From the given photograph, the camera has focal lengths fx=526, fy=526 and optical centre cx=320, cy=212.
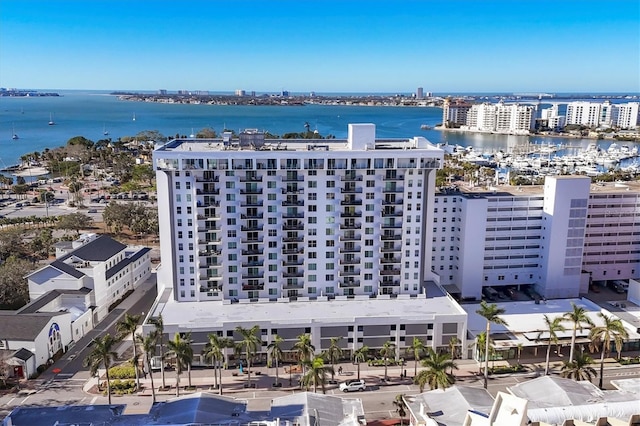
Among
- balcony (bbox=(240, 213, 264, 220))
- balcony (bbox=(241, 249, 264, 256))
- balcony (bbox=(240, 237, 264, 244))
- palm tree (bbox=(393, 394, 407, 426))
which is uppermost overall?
balcony (bbox=(240, 213, 264, 220))

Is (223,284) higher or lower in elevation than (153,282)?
higher

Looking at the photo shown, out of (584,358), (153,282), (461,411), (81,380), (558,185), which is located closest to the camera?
(461,411)

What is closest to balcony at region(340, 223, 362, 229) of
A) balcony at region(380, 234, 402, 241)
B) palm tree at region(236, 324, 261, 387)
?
balcony at region(380, 234, 402, 241)

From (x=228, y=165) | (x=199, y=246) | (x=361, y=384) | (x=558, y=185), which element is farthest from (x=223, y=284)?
(x=558, y=185)

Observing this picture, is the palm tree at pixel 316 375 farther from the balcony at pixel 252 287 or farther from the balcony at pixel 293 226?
the balcony at pixel 293 226

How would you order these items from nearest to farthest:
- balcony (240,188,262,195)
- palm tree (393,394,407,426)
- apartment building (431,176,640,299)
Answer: palm tree (393,394,407,426), balcony (240,188,262,195), apartment building (431,176,640,299)

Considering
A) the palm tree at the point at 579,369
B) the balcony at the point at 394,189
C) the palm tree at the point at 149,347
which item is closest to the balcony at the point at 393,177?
the balcony at the point at 394,189

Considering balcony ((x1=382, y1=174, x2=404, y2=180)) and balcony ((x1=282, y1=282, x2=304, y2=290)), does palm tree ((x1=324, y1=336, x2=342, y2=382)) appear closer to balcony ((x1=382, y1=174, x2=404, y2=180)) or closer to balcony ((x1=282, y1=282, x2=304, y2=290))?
balcony ((x1=282, y1=282, x2=304, y2=290))

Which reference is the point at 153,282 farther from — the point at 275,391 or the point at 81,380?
the point at 275,391

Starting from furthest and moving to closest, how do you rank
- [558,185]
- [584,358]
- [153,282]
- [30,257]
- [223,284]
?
[30,257] < [153,282] < [558,185] < [223,284] < [584,358]
